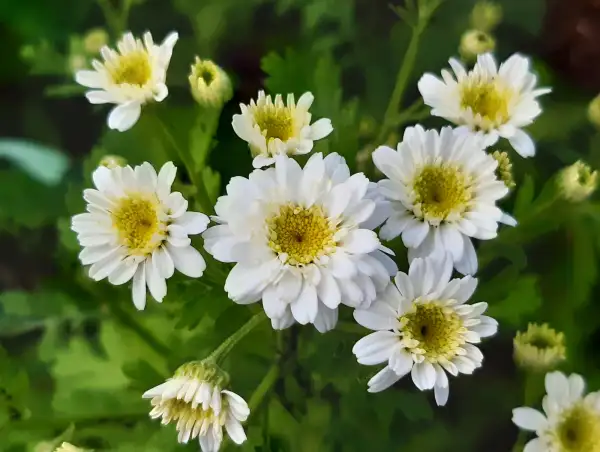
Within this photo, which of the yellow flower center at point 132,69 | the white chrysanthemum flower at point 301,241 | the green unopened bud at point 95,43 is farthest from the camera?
the green unopened bud at point 95,43

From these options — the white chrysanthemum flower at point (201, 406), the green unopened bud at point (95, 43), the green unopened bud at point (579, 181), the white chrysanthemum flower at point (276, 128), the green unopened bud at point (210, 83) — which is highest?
the green unopened bud at point (95, 43)

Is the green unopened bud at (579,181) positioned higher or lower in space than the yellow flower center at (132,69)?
lower

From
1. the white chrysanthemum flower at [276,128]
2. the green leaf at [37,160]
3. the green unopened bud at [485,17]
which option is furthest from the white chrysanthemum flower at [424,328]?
the green leaf at [37,160]

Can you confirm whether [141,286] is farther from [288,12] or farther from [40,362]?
[288,12]

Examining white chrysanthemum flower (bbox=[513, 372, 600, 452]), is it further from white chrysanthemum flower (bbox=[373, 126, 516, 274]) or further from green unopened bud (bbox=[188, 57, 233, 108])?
green unopened bud (bbox=[188, 57, 233, 108])

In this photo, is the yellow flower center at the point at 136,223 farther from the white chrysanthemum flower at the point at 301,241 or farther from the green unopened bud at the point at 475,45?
the green unopened bud at the point at 475,45

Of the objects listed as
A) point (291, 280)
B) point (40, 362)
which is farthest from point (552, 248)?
point (40, 362)
